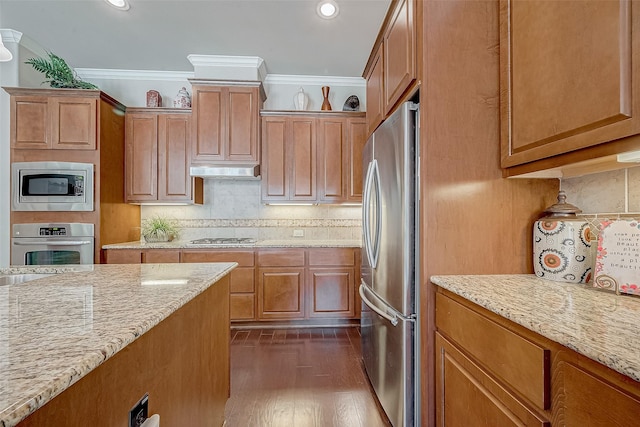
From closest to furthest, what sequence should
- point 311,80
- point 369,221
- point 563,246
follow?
point 563,246 → point 369,221 → point 311,80

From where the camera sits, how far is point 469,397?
1.07 meters

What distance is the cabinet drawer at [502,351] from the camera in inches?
30.6

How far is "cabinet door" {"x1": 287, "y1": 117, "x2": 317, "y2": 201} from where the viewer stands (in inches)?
135

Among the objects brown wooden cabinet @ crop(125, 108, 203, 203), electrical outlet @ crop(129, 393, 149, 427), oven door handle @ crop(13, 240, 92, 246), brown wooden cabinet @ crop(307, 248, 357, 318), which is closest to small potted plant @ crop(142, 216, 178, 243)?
A: brown wooden cabinet @ crop(125, 108, 203, 203)

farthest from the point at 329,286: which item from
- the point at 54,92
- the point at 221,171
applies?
the point at 54,92

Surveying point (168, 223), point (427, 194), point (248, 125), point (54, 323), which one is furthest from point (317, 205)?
point (54, 323)

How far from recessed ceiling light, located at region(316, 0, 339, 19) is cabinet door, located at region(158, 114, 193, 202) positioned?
1772mm

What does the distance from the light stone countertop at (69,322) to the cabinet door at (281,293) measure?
6.18ft

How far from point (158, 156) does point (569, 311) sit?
3.64 m

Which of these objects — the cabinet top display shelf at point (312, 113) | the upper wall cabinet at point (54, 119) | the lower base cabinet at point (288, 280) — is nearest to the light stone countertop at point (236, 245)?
the lower base cabinet at point (288, 280)

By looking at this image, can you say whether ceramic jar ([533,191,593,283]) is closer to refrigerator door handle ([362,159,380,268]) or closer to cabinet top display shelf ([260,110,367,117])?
refrigerator door handle ([362,159,380,268])

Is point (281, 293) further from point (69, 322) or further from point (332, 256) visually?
point (69, 322)

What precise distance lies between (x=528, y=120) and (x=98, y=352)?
1.49 meters

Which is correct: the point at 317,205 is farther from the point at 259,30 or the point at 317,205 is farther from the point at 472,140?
the point at 472,140
